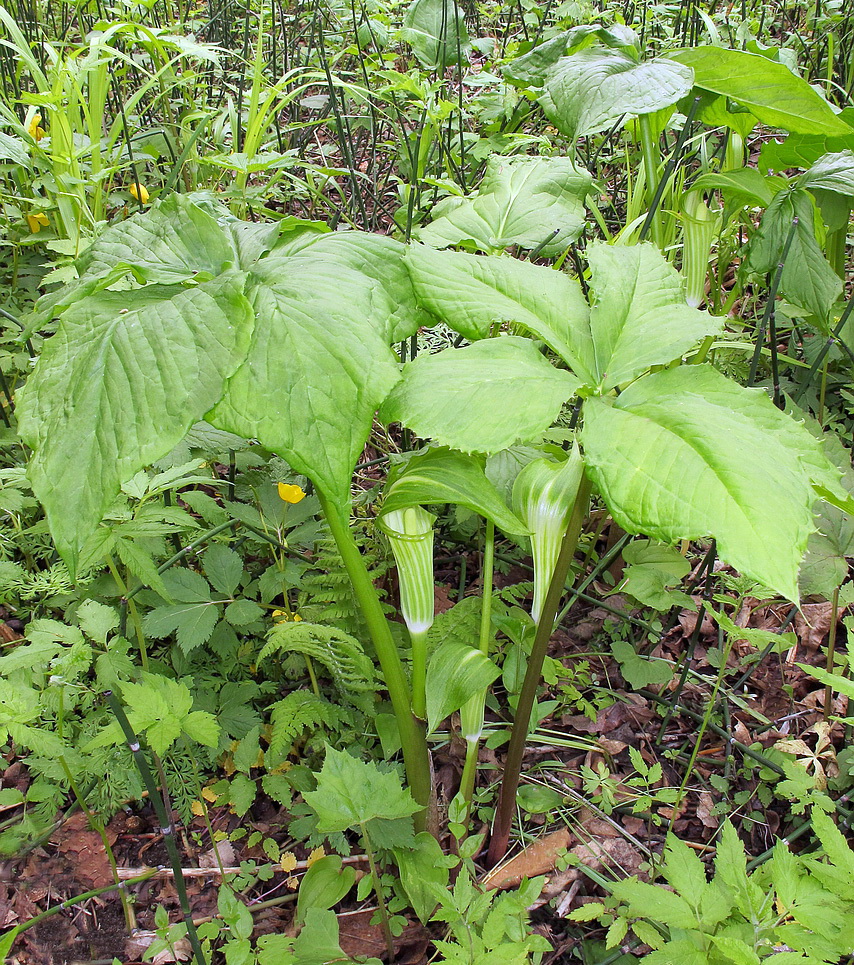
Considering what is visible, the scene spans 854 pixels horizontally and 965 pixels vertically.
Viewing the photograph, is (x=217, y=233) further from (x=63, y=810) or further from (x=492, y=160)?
(x=63, y=810)

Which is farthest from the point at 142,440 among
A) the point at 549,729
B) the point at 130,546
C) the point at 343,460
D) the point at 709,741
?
Result: the point at 709,741

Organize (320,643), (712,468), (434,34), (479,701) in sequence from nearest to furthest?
(712,468) → (479,701) → (320,643) → (434,34)

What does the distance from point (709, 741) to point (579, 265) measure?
1.24 meters

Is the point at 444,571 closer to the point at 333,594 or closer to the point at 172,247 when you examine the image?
the point at 333,594

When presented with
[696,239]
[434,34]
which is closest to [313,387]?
[696,239]

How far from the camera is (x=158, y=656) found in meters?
1.46

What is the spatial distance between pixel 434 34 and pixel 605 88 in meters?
1.60

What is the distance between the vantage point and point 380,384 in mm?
711

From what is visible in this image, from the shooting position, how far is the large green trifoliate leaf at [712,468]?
61 cm

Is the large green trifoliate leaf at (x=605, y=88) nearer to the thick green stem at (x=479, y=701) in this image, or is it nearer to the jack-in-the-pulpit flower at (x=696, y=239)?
the jack-in-the-pulpit flower at (x=696, y=239)

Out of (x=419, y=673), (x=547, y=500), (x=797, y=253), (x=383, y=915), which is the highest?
(x=797, y=253)

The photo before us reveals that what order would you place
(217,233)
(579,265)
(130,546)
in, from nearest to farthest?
(217,233), (130,546), (579,265)

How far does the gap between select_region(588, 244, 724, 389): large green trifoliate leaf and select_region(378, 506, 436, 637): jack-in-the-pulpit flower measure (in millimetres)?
311

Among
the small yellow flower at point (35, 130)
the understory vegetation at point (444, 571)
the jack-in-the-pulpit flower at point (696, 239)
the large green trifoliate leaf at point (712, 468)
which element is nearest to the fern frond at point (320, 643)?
the understory vegetation at point (444, 571)
